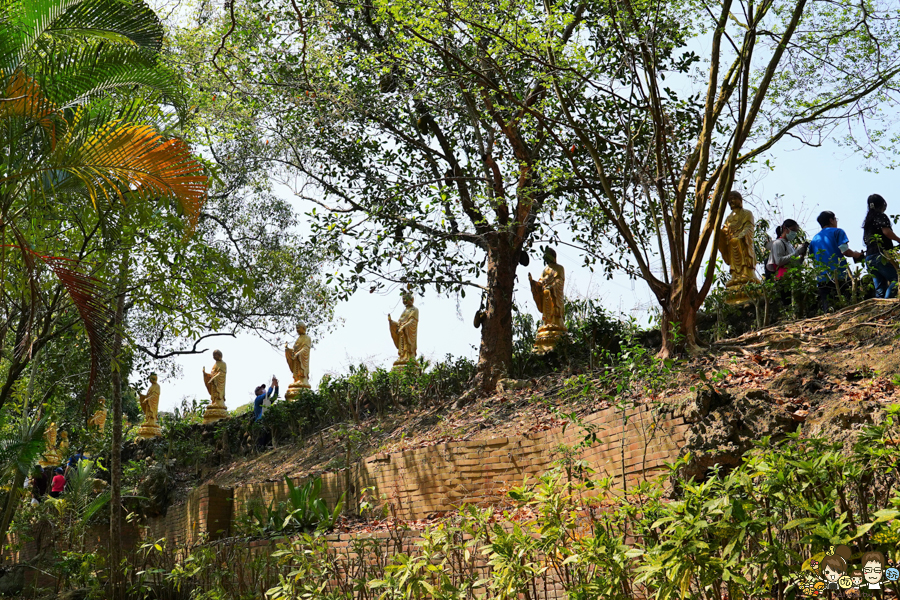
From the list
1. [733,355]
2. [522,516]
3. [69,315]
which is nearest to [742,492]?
[522,516]

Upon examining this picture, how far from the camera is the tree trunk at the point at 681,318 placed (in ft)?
29.6

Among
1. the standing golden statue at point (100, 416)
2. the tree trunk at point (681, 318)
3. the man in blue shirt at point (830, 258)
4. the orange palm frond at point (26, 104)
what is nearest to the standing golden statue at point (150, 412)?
the standing golden statue at point (100, 416)

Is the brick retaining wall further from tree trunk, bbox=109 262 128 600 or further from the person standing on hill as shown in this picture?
the person standing on hill

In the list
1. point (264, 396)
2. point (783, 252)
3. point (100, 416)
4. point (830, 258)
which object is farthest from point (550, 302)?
point (100, 416)

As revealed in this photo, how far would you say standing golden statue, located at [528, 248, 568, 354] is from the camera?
12.6 meters

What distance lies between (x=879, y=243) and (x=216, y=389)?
593 inches

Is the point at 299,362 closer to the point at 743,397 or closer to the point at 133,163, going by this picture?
the point at 133,163

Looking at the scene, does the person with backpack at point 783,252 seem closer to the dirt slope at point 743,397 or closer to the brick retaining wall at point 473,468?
the dirt slope at point 743,397

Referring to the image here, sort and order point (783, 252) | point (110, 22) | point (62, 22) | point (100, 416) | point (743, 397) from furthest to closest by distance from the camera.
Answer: point (100, 416), point (783, 252), point (110, 22), point (62, 22), point (743, 397)

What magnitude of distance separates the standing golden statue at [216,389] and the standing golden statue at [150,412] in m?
2.00

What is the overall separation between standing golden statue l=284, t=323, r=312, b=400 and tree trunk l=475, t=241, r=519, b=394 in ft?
20.1

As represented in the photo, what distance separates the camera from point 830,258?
902 cm

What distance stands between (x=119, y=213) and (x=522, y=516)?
18.1 ft

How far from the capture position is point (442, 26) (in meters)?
9.03
